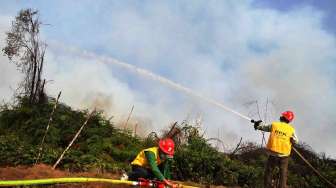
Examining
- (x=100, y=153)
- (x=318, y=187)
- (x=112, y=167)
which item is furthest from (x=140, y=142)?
(x=318, y=187)

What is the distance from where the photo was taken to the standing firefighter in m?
17.5

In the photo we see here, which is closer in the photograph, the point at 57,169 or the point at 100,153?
the point at 57,169

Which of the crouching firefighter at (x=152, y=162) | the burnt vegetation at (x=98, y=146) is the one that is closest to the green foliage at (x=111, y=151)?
the burnt vegetation at (x=98, y=146)

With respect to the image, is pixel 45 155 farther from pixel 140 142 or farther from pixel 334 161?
pixel 334 161

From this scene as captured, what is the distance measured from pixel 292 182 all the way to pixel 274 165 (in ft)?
19.2

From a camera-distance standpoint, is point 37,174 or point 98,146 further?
point 98,146

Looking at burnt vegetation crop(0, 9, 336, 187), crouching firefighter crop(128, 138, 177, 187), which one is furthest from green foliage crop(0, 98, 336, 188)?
crouching firefighter crop(128, 138, 177, 187)

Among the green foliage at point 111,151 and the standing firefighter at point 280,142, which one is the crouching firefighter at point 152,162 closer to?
the standing firefighter at point 280,142

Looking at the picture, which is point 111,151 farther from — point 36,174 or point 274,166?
point 274,166

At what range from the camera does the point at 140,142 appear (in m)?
27.0

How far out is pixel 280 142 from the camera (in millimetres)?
17625

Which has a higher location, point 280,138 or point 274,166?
point 280,138

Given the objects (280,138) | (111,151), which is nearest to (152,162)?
(280,138)

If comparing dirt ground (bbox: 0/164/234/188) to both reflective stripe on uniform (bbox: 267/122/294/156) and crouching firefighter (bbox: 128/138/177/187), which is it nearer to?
crouching firefighter (bbox: 128/138/177/187)
